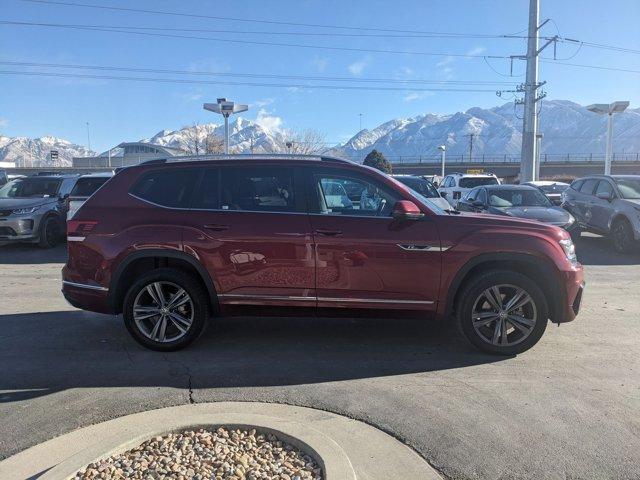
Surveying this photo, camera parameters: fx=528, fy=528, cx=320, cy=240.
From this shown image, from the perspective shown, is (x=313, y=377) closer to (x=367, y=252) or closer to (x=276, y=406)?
(x=276, y=406)

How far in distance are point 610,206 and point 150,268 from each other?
1084 cm

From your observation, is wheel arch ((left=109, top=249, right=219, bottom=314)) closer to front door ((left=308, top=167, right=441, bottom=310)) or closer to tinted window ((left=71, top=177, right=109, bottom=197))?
front door ((left=308, top=167, right=441, bottom=310))

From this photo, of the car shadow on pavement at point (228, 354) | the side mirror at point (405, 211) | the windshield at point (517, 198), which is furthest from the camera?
the windshield at point (517, 198)

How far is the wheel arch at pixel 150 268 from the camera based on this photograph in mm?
5043

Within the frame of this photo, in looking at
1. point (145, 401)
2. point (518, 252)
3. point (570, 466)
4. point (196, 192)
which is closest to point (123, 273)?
point (196, 192)

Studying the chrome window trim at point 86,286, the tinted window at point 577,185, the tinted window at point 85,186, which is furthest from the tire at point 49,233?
the tinted window at point 577,185

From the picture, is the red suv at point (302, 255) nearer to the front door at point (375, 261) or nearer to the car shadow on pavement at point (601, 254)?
the front door at point (375, 261)

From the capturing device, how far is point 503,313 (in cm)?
502

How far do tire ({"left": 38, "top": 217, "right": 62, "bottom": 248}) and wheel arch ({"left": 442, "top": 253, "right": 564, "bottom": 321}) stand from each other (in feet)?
35.7

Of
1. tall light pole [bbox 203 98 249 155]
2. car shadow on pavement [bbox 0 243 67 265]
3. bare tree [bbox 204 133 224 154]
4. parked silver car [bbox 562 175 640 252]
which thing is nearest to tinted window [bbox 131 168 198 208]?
car shadow on pavement [bbox 0 243 67 265]

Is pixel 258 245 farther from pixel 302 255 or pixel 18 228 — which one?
pixel 18 228

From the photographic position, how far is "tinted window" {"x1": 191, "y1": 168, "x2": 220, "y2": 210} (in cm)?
516

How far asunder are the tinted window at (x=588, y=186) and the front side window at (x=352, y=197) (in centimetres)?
1013

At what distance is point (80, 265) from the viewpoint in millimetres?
5254
